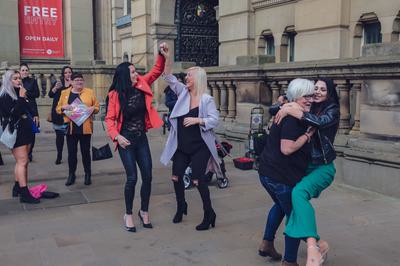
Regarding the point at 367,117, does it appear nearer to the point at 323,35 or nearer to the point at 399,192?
the point at 399,192

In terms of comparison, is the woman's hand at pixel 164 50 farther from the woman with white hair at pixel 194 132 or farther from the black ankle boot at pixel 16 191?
the black ankle boot at pixel 16 191

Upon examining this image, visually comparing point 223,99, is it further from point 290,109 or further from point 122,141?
point 290,109

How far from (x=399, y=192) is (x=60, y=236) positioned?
4.21 meters

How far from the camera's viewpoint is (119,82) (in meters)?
5.25

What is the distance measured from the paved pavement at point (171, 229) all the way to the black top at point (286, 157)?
87 centimetres

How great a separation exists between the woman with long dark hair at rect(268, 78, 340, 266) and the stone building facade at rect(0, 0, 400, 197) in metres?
2.44

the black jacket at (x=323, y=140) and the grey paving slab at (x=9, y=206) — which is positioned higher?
the black jacket at (x=323, y=140)

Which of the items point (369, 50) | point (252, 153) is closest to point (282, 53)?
point (252, 153)

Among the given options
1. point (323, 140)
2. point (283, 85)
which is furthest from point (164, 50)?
point (283, 85)

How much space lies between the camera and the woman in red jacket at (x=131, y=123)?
5.21m

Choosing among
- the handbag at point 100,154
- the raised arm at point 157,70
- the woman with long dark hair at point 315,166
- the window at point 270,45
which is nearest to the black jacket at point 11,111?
the handbag at point 100,154

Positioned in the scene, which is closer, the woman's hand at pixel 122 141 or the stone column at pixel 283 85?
the woman's hand at pixel 122 141

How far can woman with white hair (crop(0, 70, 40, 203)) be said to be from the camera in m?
6.18

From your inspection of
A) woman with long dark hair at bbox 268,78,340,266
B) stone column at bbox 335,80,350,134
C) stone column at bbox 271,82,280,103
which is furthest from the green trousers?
stone column at bbox 271,82,280,103
